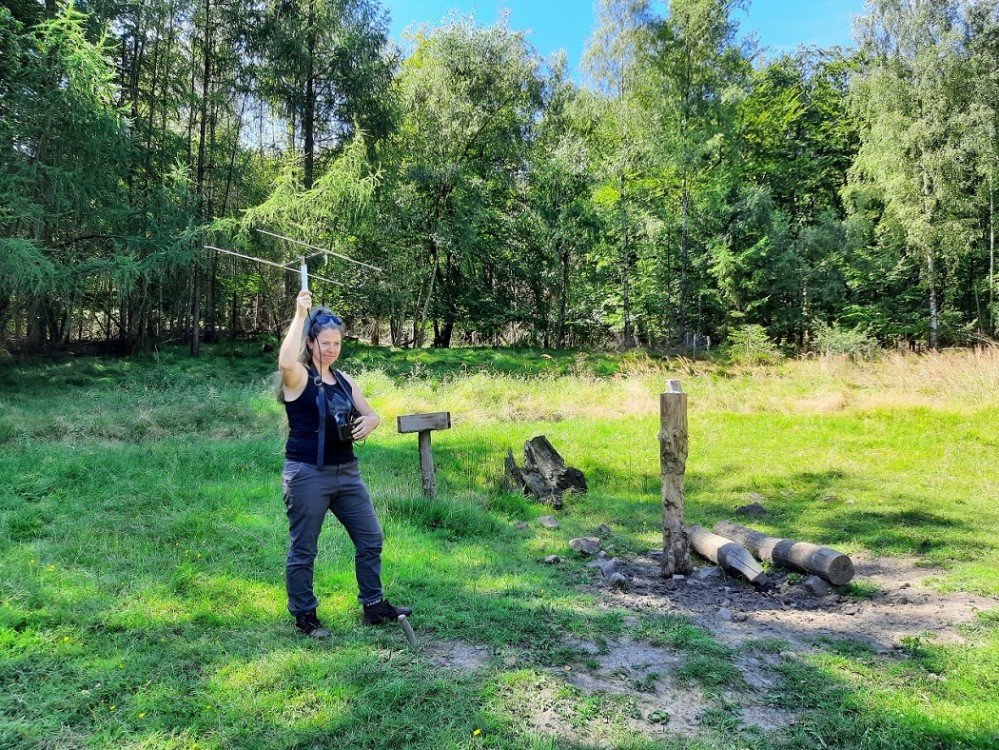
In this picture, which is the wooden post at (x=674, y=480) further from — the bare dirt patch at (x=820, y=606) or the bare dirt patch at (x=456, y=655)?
the bare dirt patch at (x=456, y=655)

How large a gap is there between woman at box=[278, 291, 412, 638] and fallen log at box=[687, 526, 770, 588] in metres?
2.85

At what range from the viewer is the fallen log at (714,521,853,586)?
4.47m

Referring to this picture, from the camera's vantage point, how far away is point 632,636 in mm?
3629

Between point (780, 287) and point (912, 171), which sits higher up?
point (912, 171)

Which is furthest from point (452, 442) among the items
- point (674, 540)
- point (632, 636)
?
point (632, 636)

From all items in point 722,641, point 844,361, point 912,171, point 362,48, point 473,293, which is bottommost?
point 722,641

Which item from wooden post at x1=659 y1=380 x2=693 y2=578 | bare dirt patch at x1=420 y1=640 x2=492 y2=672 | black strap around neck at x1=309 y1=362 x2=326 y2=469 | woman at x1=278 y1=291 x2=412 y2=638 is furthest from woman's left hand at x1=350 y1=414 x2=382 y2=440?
wooden post at x1=659 y1=380 x2=693 y2=578

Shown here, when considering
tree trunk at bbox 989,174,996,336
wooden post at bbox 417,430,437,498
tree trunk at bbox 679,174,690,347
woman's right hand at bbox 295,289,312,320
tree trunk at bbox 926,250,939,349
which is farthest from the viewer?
tree trunk at bbox 679,174,690,347

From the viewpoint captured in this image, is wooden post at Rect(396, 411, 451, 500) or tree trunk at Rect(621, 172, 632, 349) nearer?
wooden post at Rect(396, 411, 451, 500)

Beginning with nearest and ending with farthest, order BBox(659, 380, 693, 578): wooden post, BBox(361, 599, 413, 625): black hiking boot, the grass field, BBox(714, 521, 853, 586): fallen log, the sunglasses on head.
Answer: the grass field < the sunglasses on head < BBox(361, 599, 413, 625): black hiking boot < BBox(714, 521, 853, 586): fallen log < BBox(659, 380, 693, 578): wooden post

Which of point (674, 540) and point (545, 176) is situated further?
point (545, 176)

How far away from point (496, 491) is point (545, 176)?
17.6 meters

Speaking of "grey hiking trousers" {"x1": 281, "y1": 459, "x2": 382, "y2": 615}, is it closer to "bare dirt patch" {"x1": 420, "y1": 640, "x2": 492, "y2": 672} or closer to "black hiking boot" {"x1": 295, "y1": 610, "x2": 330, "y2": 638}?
"black hiking boot" {"x1": 295, "y1": 610, "x2": 330, "y2": 638}

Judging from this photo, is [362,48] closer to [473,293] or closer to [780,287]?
[473,293]
